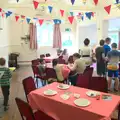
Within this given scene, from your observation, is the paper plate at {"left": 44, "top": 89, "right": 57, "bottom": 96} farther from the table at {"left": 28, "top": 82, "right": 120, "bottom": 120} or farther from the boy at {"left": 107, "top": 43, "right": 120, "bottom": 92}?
the boy at {"left": 107, "top": 43, "right": 120, "bottom": 92}

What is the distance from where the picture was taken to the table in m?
2.19

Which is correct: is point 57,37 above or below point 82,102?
above

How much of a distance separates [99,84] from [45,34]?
736cm

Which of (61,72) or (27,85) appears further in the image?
(61,72)

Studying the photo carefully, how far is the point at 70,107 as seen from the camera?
7.82 ft

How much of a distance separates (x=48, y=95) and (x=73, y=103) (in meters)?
0.48

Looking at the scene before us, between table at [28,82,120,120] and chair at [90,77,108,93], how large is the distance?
0.34 metres

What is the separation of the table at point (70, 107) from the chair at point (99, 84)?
34cm

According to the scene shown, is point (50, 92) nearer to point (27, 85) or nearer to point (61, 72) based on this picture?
point (27, 85)

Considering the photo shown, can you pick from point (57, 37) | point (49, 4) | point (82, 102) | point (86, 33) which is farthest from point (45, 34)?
point (82, 102)

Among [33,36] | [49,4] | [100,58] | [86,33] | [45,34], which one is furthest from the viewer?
[45,34]

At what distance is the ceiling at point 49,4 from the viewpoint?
721cm

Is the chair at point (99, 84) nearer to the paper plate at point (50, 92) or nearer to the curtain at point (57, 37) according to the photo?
the paper plate at point (50, 92)

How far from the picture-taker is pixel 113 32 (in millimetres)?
9359
